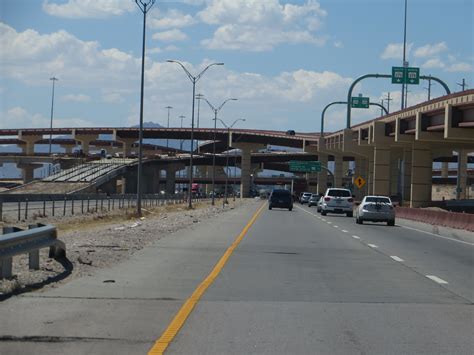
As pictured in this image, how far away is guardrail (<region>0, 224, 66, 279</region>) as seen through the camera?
38.7ft

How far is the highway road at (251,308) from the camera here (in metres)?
8.45

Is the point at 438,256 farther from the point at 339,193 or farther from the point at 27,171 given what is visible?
the point at 27,171

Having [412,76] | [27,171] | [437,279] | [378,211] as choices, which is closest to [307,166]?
[27,171]

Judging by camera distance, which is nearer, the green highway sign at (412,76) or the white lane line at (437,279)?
the white lane line at (437,279)

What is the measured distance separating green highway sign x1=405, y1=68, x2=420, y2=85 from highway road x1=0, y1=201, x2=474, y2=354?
3299cm

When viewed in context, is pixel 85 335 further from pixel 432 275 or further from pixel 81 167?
pixel 81 167

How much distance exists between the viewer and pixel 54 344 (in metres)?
8.20

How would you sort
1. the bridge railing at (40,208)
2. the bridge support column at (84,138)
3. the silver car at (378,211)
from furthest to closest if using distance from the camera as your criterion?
the bridge support column at (84,138)
the silver car at (378,211)
the bridge railing at (40,208)

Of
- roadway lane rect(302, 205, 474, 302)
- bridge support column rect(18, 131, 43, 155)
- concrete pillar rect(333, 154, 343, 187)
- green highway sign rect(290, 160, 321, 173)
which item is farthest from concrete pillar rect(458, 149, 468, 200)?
bridge support column rect(18, 131, 43, 155)

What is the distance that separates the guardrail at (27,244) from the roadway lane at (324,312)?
324 cm

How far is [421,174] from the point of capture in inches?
2438

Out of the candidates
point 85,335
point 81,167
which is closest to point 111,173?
point 81,167

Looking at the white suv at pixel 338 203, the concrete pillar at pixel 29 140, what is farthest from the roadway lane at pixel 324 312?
the concrete pillar at pixel 29 140

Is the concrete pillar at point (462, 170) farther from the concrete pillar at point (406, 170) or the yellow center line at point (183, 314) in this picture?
the yellow center line at point (183, 314)
